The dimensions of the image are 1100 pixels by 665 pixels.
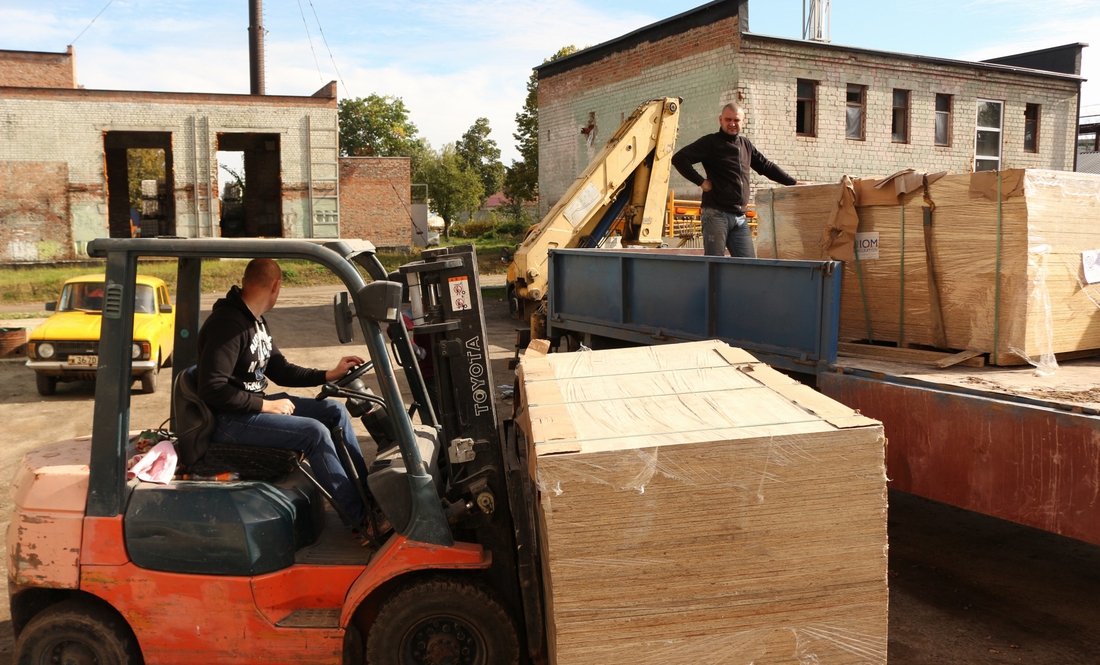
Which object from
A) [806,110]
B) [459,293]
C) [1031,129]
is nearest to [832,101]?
[806,110]

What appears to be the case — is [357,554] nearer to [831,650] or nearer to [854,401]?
[831,650]

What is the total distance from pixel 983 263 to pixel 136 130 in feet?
91.1

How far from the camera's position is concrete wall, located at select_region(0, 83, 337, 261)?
25.9 metres

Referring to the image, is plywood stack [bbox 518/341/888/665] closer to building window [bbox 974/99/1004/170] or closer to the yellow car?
the yellow car

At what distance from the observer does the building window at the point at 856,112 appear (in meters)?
21.9

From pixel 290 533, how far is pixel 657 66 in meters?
21.4

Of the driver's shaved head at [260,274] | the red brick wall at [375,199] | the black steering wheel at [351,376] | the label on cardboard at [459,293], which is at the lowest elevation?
the black steering wheel at [351,376]

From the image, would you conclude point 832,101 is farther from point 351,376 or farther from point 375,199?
point 351,376

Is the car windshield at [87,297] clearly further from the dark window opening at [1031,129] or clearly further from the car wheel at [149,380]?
the dark window opening at [1031,129]

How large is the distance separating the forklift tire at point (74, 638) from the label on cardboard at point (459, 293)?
6.18 ft

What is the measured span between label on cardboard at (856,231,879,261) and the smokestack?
3065 cm

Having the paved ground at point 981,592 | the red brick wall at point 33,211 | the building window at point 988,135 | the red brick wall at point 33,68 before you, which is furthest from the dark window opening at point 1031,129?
the red brick wall at point 33,68

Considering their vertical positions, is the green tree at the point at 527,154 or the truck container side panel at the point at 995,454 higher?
the green tree at the point at 527,154

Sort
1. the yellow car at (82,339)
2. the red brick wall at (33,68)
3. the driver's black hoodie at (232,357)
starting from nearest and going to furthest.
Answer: the driver's black hoodie at (232,357), the yellow car at (82,339), the red brick wall at (33,68)
